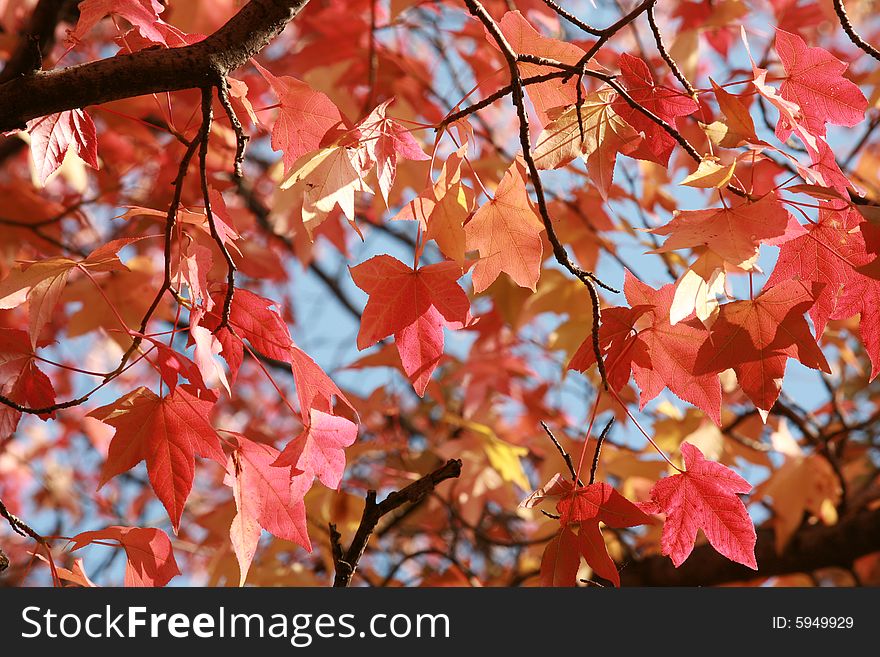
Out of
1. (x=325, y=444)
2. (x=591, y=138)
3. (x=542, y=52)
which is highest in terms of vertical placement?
(x=542, y=52)

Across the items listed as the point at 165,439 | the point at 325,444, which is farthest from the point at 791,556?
the point at 165,439

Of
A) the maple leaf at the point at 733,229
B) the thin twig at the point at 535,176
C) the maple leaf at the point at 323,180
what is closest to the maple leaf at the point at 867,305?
the maple leaf at the point at 733,229

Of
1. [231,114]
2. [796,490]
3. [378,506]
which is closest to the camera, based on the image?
[231,114]

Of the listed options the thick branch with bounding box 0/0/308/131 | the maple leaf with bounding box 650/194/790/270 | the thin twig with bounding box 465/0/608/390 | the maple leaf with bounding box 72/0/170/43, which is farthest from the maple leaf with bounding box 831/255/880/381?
the maple leaf with bounding box 72/0/170/43

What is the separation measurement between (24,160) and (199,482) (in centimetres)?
156

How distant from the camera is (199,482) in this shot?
3.81 m

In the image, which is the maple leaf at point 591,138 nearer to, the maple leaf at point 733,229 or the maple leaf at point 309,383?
the maple leaf at point 733,229

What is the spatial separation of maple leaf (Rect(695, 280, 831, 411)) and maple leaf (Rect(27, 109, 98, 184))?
0.64 m

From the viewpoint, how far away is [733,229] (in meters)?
0.72

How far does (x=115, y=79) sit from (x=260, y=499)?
0.42m

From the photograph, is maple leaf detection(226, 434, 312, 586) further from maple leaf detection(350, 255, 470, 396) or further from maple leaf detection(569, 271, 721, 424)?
maple leaf detection(569, 271, 721, 424)

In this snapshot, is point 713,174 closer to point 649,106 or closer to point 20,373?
point 649,106

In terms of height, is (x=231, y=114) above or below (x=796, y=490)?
below

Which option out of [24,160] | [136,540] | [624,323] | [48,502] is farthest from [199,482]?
[624,323]
